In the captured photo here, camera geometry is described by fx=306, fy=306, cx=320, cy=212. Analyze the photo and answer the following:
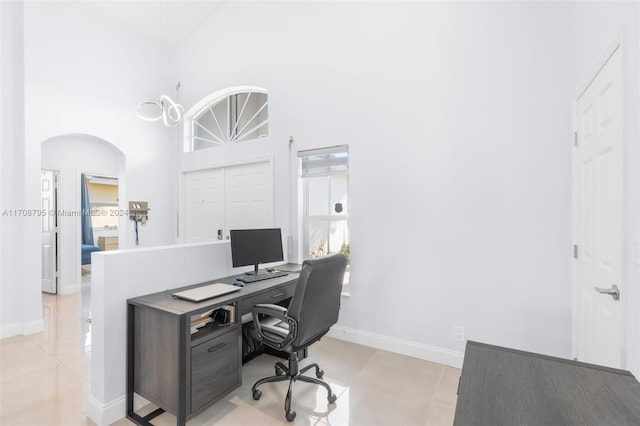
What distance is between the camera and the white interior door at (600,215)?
1374 mm

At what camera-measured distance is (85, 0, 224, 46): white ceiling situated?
167 inches

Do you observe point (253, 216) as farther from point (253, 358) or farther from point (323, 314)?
point (323, 314)

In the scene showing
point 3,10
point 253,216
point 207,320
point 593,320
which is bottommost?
point 207,320

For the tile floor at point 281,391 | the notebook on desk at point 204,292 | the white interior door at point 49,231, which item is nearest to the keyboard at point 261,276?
the notebook on desk at point 204,292

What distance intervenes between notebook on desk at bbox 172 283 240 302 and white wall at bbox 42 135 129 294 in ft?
12.3

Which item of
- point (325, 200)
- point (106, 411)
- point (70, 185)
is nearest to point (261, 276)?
point (325, 200)

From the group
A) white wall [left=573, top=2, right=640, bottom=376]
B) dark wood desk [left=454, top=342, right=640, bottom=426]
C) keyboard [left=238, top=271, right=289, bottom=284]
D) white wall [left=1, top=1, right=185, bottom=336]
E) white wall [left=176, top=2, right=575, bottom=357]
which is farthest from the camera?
white wall [left=1, top=1, right=185, bottom=336]

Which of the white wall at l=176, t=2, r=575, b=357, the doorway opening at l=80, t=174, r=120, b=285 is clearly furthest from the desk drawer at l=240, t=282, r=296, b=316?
the doorway opening at l=80, t=174, r=120, b=285

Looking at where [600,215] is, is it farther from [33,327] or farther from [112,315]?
[33,327]

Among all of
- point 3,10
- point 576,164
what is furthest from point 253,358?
point 3,10

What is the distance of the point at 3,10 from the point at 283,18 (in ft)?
10.0

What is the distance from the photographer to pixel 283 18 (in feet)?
12.3

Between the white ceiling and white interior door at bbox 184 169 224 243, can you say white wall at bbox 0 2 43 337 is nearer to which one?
the white ceiling

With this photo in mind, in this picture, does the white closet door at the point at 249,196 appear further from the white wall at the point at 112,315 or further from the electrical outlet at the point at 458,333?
the electrical outlet at the point at 458,333
